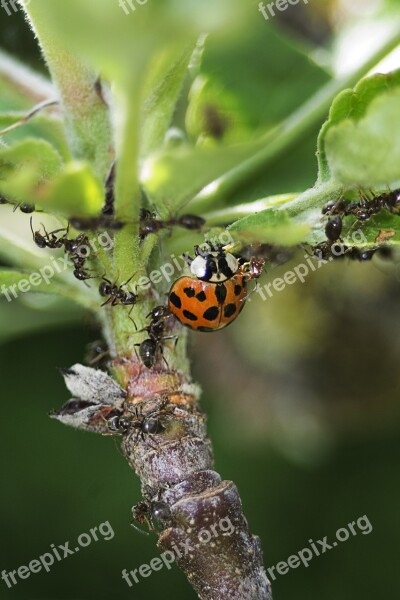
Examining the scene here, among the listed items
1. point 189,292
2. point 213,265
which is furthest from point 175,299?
point 213,265

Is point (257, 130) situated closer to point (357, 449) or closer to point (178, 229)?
point (178, 229)

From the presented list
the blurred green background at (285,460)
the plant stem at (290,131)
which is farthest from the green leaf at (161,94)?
the blurred green background at (285,460)

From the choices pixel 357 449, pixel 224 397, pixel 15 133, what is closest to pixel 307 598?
pixel 357 449

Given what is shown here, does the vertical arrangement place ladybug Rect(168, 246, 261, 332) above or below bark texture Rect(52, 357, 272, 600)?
above

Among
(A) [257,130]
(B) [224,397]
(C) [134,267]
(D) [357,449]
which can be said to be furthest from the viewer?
(B) [224,397]

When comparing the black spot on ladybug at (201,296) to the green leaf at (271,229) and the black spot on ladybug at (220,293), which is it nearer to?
the black spot on ladybug at (220,293)

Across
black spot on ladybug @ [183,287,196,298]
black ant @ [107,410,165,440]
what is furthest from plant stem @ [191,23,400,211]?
black ant @ [107,410,165,440]

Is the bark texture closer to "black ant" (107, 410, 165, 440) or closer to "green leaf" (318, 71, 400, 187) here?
"black ant" (107, 410, 165, 440)

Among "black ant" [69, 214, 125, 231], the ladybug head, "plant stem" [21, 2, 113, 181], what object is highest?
"plant stem" [21, 2, 113, 181]
